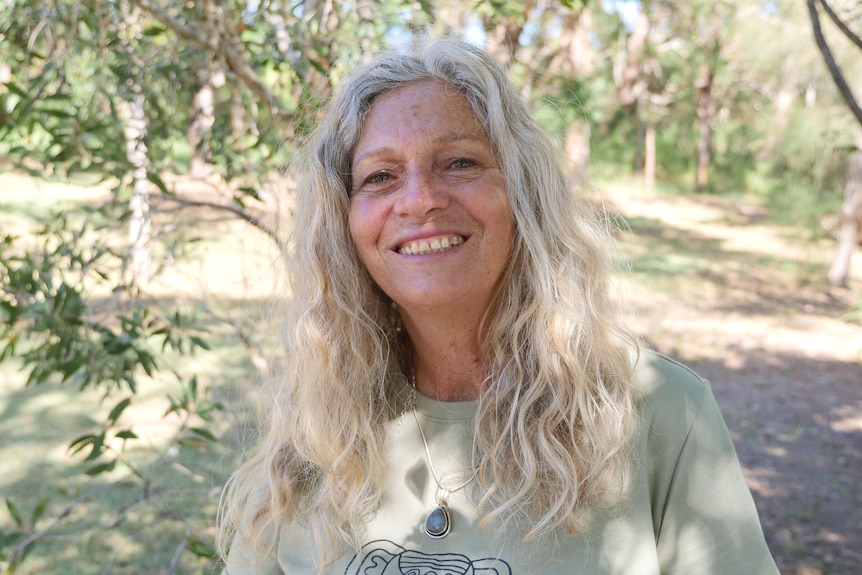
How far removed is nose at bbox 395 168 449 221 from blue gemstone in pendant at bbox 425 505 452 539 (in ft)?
1.96

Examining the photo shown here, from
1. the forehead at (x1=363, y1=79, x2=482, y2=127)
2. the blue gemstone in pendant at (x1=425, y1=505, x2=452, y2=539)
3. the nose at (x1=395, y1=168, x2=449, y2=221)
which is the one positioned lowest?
the blue gemstone in pendant at (x1=425, y1=505, x2=452, y2=539)

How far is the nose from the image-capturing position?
69.3 inches

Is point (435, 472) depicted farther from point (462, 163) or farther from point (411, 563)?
point (462, 163)

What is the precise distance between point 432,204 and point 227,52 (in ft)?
5.12

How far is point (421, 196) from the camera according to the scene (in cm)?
176

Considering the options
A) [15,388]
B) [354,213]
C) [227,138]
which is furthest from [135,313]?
[15,388]

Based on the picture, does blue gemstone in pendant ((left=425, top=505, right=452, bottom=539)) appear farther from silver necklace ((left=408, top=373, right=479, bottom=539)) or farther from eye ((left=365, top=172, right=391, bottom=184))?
eye ((left=365, top=172, right=391, bottom=184))

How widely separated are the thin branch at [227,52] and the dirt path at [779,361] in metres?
1.34

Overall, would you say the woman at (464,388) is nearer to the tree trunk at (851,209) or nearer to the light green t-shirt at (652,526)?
the light green t-shirt at (652,526)

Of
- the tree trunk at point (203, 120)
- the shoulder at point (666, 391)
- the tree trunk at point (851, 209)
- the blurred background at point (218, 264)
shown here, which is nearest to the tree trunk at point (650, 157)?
the blurred background at point (218, 264)

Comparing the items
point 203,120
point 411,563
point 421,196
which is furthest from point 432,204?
point 203,120

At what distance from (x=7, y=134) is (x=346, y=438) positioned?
66.0 inches

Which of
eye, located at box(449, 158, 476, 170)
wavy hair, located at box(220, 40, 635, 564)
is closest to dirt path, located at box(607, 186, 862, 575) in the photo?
wavy hair, located at box(220, 40, 635, 564)

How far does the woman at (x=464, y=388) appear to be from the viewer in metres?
1.63
